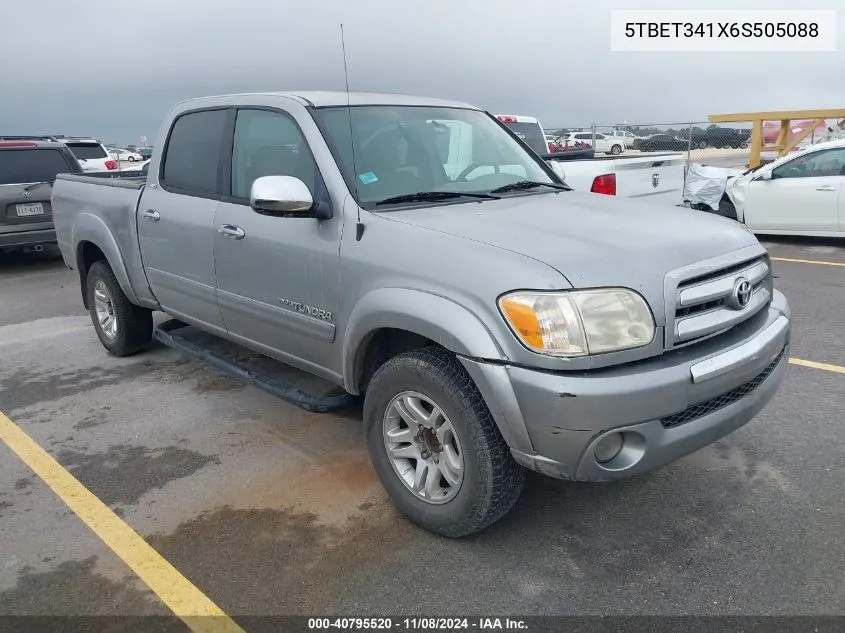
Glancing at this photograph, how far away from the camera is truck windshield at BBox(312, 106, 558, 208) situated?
3.48m

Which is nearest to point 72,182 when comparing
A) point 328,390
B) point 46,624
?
point 328,390

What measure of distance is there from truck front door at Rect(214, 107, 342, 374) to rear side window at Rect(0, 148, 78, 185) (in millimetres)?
7012

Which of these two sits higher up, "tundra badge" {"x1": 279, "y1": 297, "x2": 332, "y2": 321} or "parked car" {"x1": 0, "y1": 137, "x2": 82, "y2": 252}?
"parked car" {"x1": 0, "y1": 137, "x2": 82, "y2": 252}

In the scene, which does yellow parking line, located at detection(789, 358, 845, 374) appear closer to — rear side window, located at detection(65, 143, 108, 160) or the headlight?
the headlight

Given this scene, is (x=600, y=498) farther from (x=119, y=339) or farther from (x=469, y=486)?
(x=119, y=339)

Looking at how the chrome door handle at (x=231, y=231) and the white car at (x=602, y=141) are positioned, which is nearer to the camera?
the chrome door handle at (x=231, y=231)

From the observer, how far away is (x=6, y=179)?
944 cm

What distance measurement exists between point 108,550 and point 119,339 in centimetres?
277

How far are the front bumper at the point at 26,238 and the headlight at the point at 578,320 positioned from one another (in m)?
8.70

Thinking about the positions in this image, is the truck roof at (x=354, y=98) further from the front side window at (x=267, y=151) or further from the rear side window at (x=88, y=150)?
the rear side window at (x=88, y=150)

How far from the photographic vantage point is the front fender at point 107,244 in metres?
5.09

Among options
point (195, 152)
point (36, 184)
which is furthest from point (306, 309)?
point (36, 184)

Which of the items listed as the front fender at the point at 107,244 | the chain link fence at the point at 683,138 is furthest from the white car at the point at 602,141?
the front fender at the point at 107,244

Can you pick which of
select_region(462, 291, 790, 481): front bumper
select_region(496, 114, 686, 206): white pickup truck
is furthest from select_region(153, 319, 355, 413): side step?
select_region(496, 114, 686, 206): white pickup truck
